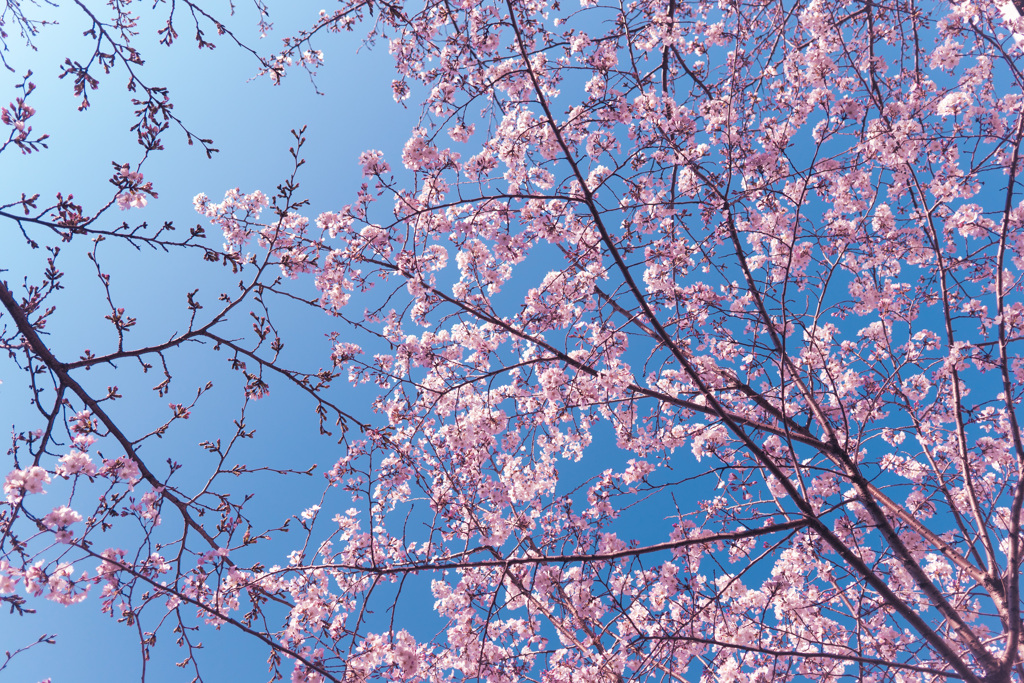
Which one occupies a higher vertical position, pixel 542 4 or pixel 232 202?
pixel 542 4

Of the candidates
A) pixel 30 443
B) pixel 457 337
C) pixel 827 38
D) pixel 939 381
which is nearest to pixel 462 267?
pixel 457 337

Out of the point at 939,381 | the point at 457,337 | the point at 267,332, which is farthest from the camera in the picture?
the point at 939,381

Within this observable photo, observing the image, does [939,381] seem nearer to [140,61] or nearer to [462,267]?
[462,267]

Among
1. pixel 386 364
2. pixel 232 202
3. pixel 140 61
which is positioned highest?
pixel 232 202

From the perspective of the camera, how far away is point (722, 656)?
504 centimetres

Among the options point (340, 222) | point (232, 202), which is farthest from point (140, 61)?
point (340, 222)

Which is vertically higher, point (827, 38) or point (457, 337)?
point (827, 38)

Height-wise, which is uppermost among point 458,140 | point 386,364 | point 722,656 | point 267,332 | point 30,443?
point 458,140

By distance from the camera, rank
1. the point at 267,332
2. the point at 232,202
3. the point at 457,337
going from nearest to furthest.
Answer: the point at 267,332
the point at 232,202
the point at 457,337

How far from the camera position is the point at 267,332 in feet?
11.5

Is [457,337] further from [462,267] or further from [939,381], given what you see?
[939,381]

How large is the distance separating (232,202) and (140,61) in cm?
144

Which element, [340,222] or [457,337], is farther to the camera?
[457,337]

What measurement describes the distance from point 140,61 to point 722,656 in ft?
22.5
